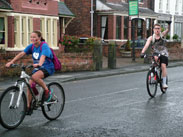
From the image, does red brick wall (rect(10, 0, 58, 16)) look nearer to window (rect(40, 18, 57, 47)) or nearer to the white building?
window (rect(40, 18, 57, 47))

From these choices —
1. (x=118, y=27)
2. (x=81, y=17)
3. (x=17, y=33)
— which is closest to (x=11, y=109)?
(x=17, y=33)

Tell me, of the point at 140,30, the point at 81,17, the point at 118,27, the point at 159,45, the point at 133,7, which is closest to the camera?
the point at 159,45

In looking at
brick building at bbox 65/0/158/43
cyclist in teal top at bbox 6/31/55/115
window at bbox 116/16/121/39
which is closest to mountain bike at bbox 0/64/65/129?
cyclist in teal top at bbox 6/31/55/115

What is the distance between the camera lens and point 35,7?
2148cm

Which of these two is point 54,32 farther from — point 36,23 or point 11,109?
point 11,109

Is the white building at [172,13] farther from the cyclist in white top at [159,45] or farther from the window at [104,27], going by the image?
the cyclist in white top at [159,45]

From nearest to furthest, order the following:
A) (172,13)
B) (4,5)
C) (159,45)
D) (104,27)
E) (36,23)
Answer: (159,45) → (4,5) → (36,23) → (104,27) → (172,13)

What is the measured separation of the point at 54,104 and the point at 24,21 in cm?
1455

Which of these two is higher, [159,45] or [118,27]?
[118,27]

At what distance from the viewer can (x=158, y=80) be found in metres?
10.1

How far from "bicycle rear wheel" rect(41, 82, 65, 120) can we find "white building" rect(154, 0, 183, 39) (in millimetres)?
35626

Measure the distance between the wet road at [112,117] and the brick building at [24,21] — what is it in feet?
32.2

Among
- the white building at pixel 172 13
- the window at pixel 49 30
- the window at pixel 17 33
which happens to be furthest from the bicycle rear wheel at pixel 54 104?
the white building at pixel 172 13

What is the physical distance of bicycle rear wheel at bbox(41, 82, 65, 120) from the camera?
6949mm
